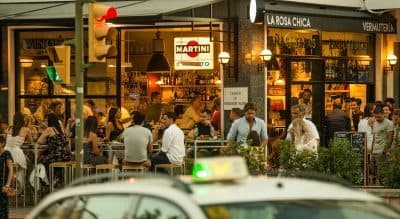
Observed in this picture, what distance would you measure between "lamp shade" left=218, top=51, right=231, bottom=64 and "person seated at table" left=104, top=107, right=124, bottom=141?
8.86ft

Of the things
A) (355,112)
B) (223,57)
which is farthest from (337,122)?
(223,57)

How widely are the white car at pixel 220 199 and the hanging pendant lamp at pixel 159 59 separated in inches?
655

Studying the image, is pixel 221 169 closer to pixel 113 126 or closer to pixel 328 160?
pixel 328 160

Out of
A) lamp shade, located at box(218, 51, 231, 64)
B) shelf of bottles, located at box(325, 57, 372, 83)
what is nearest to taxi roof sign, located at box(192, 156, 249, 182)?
lamp shade, located at box(218, 51, 231, 64)

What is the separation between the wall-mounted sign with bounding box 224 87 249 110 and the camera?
22047mm

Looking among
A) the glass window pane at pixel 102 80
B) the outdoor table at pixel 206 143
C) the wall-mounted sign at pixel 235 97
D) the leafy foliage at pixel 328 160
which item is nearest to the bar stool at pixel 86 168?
the outdoor table at pixel 206 143

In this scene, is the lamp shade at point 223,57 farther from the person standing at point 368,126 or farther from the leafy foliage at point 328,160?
the leafy foliage at point 328,160

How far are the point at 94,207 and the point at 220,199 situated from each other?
1.04 meters

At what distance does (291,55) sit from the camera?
23.5m

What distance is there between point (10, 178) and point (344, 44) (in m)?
12.7

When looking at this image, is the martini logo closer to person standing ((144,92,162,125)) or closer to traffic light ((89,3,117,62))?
person standing ((144,92,162,125))

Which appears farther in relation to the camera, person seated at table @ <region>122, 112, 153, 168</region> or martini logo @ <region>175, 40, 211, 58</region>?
martini logo @ <region>175, 40, 211, 58</region>

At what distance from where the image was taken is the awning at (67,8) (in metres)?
20.8

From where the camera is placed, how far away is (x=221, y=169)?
20.1 feet
